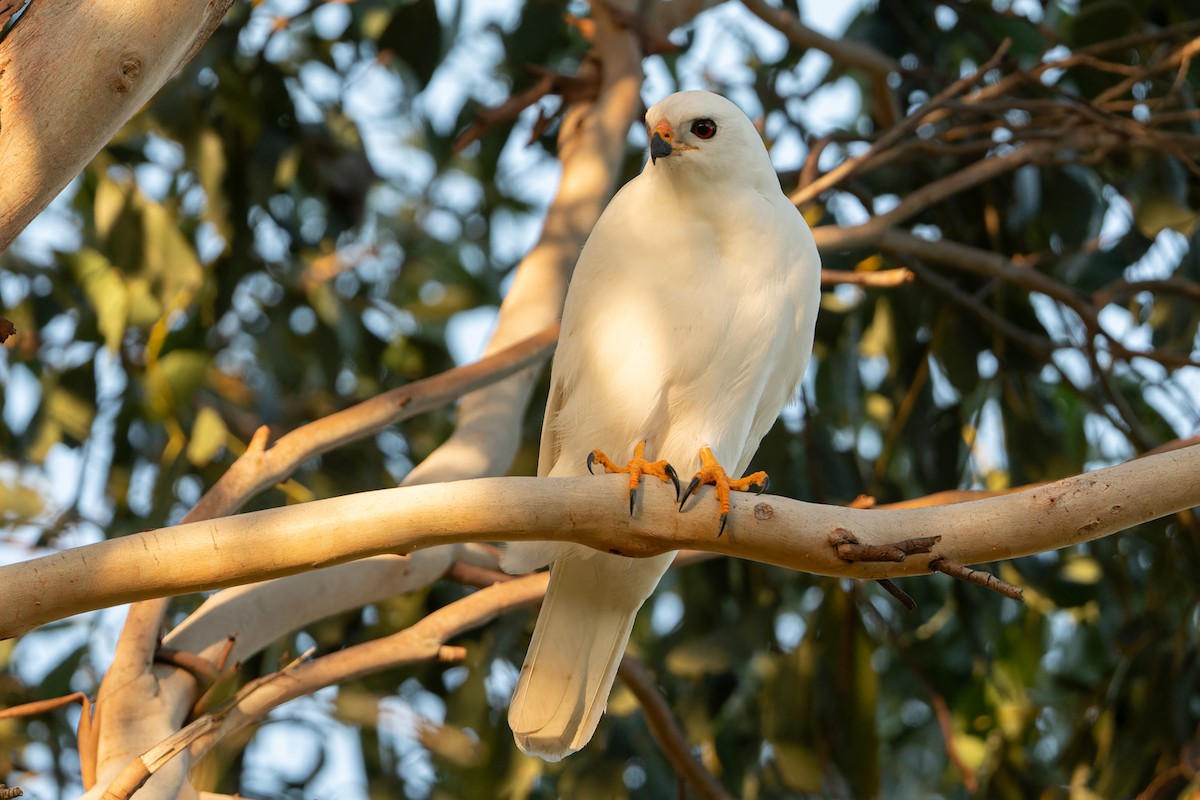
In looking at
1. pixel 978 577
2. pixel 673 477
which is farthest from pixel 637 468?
pixel 978 577

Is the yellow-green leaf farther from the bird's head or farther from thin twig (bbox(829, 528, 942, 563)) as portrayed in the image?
thin twig (bbox(829, 528, 942, 563))

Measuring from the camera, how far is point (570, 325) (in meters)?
2.27

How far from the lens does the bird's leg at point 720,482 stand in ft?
5.25

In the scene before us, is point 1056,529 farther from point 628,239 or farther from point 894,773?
point 894,773

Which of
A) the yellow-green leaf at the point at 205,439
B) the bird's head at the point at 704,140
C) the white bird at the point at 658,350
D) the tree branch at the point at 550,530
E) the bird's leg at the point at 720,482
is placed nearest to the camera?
the tree branch at the point at 550,530

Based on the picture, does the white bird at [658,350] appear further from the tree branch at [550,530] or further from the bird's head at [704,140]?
the tree branch at [550,530]

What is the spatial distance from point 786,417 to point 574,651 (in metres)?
1.10

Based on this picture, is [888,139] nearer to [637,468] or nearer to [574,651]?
[637,468]

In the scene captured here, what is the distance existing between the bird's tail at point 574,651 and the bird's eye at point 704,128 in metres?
0.72

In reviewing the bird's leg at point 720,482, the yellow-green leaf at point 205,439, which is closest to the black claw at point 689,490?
the bird's leg at point 720,482

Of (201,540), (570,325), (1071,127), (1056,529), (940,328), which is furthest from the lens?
(940,328)

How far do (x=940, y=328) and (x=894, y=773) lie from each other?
1611 mm

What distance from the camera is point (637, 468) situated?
1.83 meters

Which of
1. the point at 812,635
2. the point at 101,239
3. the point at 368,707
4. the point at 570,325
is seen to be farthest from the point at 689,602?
the point at 101,239
